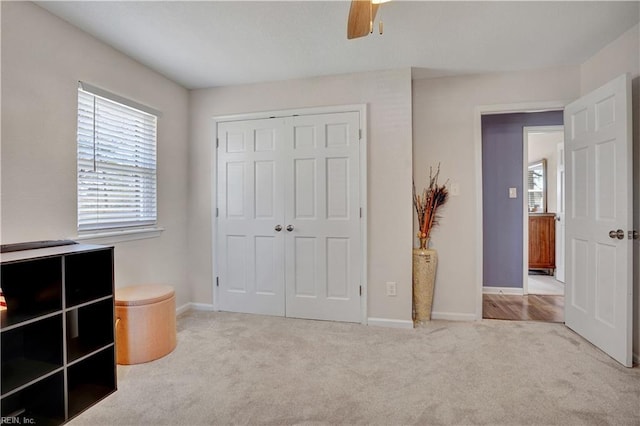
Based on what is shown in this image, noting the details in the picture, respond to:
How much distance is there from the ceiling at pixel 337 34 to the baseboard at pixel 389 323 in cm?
235

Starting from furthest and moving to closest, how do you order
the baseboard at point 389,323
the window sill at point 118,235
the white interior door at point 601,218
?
the baseboard at point 389,323, the window sill at point 118,235, the white interior door at point 601,218

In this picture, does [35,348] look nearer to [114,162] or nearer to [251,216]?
[114,162]

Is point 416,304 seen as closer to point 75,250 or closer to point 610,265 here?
point 610,265

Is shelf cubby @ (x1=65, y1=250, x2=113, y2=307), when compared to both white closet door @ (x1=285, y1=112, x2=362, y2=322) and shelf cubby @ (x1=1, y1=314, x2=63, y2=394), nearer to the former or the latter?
shelf cubby @ (x1=1, y1=314, x2=63, y2=394)

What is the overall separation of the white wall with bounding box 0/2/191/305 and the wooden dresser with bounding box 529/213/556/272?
213 inches

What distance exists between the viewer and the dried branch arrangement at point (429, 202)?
119 inches

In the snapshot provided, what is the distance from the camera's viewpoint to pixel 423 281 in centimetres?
289

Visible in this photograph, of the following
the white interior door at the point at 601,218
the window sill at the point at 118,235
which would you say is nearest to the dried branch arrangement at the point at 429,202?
the white interior door at the point at 601,218

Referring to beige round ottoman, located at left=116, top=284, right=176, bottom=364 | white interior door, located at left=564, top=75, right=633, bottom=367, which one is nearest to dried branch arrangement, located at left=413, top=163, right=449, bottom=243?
white interior door, located at left=564, top=75, right=633, bottom=367

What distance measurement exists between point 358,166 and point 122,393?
244 cm

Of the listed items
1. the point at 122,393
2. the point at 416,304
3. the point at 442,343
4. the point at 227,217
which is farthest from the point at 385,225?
the point at 122,393

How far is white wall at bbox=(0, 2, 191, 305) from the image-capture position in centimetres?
181

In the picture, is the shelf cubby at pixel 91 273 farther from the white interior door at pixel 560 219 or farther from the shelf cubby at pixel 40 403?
the white interior door at pixel 560 219

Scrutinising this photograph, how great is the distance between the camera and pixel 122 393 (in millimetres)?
1838
